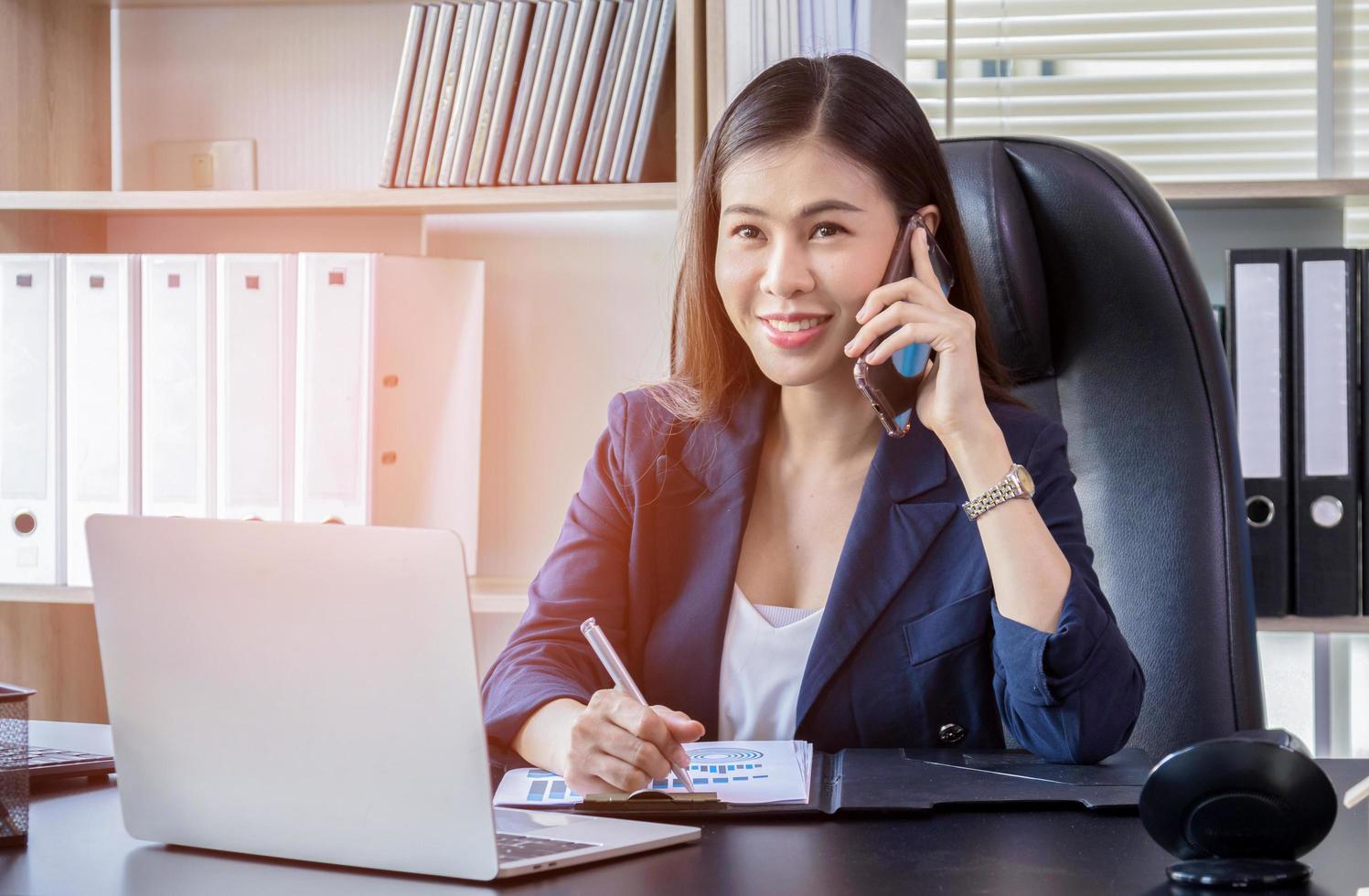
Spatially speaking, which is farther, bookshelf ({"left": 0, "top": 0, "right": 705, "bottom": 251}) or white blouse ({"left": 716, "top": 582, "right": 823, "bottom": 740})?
bookshelf ({"left": 0, "top": 0, "right": 705, "bottom": 251})

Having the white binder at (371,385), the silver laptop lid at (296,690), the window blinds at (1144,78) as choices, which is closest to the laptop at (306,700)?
the silver laptop lid at (296,690)

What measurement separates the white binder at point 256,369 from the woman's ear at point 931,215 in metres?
0.95

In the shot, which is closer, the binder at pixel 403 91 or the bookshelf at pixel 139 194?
the bookshelf at pixel 139 194

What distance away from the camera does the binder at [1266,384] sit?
1679 millimetres

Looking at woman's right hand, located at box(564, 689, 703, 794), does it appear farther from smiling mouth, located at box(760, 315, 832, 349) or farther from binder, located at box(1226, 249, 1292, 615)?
binder, located at box(1226, 249, 1292, 615)

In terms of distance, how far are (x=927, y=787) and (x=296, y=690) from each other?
41 centimetres

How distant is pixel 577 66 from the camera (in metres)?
1.85

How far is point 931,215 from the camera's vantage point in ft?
4.30

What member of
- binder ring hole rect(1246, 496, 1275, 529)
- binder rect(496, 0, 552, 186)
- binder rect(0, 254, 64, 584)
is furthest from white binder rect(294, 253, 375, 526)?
binder ring hole rect(1246, 496, 1275, 529)

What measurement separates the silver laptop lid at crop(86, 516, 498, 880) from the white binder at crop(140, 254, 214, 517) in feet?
3.80

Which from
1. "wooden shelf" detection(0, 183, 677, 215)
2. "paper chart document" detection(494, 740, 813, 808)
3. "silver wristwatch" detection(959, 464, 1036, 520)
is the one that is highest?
"wooden shelf" detection(0, 183, 677, 215)

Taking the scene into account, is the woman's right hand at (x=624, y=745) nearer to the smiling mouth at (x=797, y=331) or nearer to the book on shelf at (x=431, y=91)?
the smiling mouth at (x=797, y=331)

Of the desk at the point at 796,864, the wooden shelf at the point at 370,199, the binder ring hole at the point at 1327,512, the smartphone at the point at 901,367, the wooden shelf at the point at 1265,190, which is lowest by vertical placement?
the desk at the point at 796,864

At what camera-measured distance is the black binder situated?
82 centimetres
